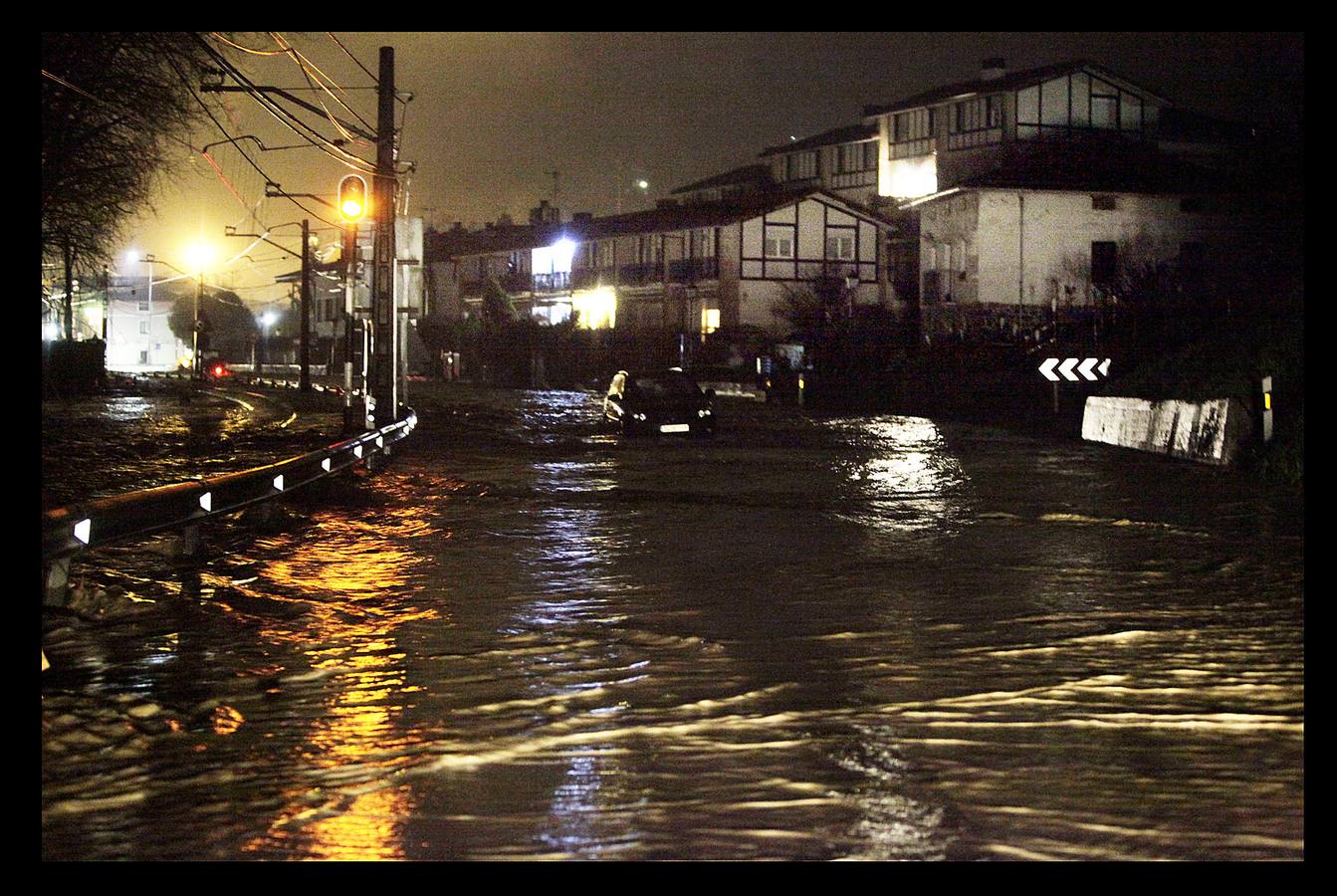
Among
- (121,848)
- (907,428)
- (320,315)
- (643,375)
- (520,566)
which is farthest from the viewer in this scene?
(320,315)

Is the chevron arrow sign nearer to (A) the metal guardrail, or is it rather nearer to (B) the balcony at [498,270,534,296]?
(A) the metal guardrail

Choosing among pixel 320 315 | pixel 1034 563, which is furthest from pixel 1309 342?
pixel 320 315

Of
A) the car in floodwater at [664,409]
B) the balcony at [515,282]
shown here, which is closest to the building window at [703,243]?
the balcony at [515,282]

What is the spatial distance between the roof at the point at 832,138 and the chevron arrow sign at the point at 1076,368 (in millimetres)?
45991

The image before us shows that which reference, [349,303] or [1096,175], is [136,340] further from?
[349,303]

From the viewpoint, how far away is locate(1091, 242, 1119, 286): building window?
61.8 m

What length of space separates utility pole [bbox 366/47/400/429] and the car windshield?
572 cm

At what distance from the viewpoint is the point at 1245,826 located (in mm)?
5914

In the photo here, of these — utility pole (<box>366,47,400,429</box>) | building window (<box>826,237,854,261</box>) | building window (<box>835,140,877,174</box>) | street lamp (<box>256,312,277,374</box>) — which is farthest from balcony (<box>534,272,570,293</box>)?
utility pole (<box>366,47,400,429</box>)

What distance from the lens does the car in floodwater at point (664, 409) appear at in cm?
3388

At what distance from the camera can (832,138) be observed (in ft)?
287

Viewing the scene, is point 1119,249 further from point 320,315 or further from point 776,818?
point 320,315
